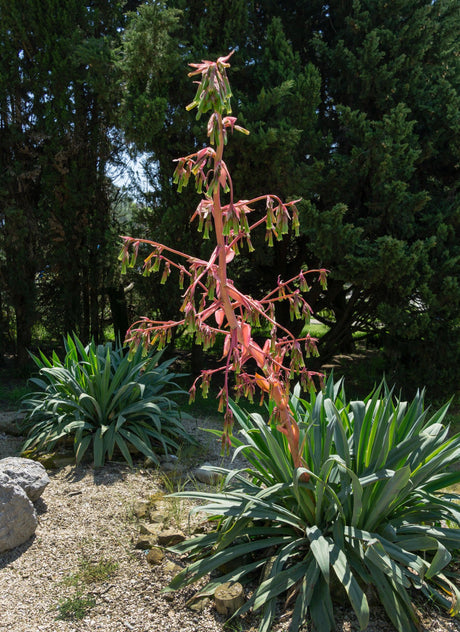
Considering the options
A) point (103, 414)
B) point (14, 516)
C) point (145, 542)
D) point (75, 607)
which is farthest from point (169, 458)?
point (75, 607)

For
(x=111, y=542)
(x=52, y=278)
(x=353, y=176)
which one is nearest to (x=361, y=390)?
(x=353, y=176)

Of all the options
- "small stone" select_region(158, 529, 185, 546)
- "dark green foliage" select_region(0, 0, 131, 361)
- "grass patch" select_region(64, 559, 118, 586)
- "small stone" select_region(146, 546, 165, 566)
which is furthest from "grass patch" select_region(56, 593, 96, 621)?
"dark green foliage" select_region(0, 0, 131, 361)

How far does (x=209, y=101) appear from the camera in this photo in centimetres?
191

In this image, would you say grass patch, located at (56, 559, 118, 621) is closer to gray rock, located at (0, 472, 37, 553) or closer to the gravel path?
the gravel path

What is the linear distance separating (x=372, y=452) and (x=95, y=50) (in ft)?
20.3

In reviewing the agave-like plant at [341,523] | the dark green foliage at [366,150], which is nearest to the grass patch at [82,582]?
the agave-like plant at [341,523]

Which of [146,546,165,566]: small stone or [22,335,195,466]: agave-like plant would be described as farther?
[22,335,195,466]: agave-like plant

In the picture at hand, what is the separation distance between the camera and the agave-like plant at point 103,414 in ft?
14.4

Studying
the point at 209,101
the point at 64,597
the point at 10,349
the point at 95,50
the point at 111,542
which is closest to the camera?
the point at 209,101

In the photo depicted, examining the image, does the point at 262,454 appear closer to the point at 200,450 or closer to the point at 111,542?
the point at 111,542

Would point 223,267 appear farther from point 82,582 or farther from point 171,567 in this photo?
point 82,582

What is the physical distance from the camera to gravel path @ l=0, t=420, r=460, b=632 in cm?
244

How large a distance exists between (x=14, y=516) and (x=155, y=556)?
90cm

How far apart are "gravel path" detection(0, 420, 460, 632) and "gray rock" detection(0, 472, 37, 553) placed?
0.21ft
